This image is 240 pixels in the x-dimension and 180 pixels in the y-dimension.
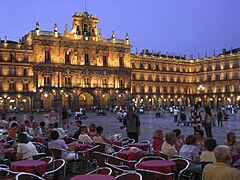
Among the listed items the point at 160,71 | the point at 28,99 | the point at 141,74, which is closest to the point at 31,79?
the point at 28,99

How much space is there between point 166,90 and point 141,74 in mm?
7677

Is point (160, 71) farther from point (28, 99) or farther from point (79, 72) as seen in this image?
point (28, 99)

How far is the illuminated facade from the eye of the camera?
5562cm

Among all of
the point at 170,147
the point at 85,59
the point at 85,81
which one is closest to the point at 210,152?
the point at 170,147

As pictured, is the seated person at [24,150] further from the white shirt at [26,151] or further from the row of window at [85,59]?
the row of window at [85,59]

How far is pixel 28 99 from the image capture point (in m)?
56.4

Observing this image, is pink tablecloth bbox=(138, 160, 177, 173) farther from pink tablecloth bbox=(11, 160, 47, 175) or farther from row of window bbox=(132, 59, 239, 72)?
row of window bbox=(132, 59, 239, 72)

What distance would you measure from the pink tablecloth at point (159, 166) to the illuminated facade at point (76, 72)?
A: 44.7 m

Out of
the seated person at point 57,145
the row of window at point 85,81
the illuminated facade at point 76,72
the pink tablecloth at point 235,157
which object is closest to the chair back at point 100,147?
the seated person at point 57,145

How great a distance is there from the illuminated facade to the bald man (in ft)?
155

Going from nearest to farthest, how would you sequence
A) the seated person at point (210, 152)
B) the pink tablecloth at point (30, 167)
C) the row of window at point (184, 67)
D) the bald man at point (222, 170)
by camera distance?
1. the bald man at point (222, 170)
2. the seated person at point (210, 152)
3. the pink tablecloth at point (30, 167)
4. the row of window at point (184, 67)

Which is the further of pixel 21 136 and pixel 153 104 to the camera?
pixel 153 104

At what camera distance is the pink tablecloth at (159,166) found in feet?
23.6

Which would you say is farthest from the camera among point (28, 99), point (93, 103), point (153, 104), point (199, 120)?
point (153, 104)
